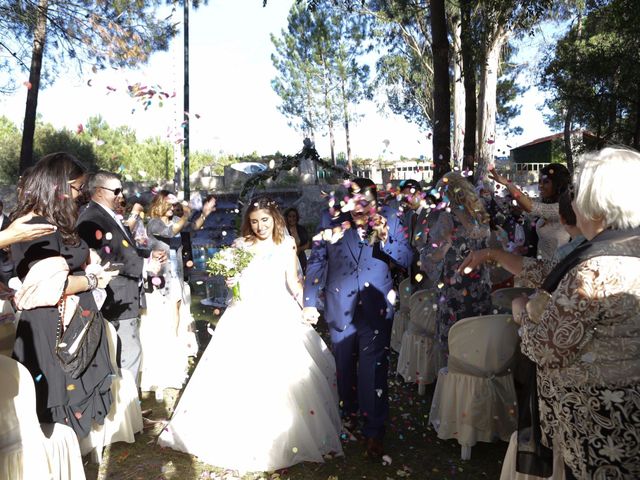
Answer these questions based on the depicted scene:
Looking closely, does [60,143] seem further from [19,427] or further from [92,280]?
[19,427]

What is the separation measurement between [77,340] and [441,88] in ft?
25.4

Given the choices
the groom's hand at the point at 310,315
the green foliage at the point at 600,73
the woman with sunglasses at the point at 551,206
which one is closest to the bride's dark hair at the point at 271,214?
the groom's hand at the point at 310,315

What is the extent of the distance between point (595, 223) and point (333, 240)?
A: 2.30m

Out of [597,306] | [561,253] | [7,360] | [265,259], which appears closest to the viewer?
[597,306]

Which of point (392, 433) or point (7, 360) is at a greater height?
point (7, 360)

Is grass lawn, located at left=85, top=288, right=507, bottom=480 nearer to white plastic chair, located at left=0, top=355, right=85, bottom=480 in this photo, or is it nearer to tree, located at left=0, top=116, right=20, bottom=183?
white plastic chair, located at left=0, top=355, right=85, bottom=480

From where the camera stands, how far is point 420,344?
18.8 feet

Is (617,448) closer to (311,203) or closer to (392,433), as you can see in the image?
(392,433)

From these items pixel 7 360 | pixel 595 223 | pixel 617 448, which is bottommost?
pixel 617 448

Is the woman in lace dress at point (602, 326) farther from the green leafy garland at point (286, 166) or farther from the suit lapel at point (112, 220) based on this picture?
the green leafy garland at point (286, 166)

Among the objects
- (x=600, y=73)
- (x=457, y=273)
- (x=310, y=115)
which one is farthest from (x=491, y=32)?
(x=310, y=115)

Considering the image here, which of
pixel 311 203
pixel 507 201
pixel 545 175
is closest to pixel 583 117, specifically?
pixel 311 203

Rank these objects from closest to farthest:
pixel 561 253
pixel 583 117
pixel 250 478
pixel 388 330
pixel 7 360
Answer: pixel 7 360
pixel 561 253
pixel 250 478
pixel 388 330
pixel 583 117

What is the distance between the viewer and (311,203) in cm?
2117
